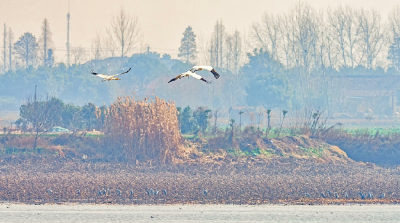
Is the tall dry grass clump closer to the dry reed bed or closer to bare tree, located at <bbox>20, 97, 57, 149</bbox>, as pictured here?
the dry reed bed

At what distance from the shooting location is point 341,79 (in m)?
67.9

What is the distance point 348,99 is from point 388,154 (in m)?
32.3

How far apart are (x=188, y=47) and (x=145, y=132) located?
51469mm

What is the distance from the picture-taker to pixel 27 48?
83938 millimetres

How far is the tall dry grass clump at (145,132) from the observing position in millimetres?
29062

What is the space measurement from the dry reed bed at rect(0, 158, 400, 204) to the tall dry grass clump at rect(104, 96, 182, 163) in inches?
45.3

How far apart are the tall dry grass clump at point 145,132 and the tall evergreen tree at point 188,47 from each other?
163 feet

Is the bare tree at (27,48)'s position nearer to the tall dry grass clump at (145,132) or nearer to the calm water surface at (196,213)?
the tall dry grass clump at (145,132)

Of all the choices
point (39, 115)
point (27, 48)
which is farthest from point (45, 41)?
point (39, 115)

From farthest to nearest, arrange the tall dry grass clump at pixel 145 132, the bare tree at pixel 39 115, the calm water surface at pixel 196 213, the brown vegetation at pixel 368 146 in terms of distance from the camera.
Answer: the brown vegetation at pixel 368 146 < the bare tree at pixel 39 115 < the tall dry grass clump at pixel 145 132 < the calm water surface at pixel 196 213

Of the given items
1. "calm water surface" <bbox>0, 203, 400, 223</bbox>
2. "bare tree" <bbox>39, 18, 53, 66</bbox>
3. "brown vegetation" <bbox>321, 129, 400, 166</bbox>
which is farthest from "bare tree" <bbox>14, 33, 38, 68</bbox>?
"calm water surface" <bbox>0, 203, 400, 223</bbox>

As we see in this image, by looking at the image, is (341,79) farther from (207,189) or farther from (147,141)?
(207,189)

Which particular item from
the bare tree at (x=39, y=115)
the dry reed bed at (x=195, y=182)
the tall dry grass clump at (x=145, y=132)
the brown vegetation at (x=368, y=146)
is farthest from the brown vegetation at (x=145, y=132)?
the brown vegetation at (x=368, y=146)

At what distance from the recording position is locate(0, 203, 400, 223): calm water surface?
749 inches
